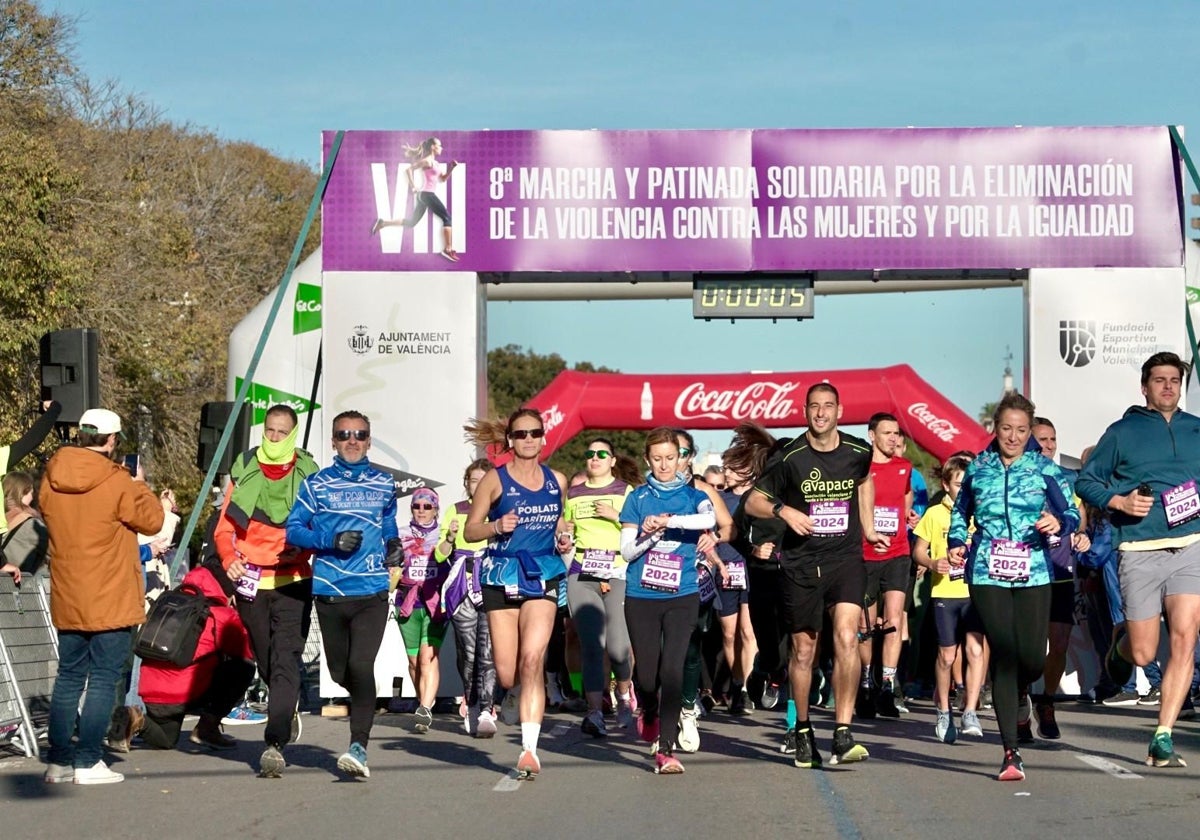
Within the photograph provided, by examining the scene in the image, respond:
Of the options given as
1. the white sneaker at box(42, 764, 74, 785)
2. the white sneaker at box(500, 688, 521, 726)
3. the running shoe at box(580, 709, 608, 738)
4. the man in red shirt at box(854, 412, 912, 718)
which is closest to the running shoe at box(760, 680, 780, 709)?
the man in red shirt at box(854, 412, 912, 718)

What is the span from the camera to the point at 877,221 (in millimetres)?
16203

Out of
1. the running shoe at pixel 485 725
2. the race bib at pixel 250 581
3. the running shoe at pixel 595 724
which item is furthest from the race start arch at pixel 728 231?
the race bib at pixel 250 581

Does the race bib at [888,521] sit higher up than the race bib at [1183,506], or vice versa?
the race bib at [1183,506]

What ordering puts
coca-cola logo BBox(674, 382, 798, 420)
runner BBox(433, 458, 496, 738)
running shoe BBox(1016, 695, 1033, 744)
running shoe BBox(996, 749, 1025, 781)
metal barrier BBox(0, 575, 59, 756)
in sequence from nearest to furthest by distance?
running shoe BBox(996, 749, 1025, 781) < metal barrier BBox(0, 575, 59, 756) < running shoe BBox(1016, 695, 1033, 744) < runner BBox(433, 458, 496, 738) < coca-cola logo BBox(674, 382, 798, 420)

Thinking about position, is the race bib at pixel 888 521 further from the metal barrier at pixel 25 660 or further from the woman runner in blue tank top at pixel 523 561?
the metal barrier at pixel 25 660

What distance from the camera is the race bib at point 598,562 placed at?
13.2 metres

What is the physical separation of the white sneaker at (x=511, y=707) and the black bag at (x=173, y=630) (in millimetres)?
2776

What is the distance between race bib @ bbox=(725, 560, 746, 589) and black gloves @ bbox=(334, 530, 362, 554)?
5.47 metres

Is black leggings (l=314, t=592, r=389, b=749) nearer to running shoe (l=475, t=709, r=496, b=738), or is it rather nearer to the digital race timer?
running shoe (l=475, t=709, r=496, b=738)

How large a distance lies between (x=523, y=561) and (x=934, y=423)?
35.9 feet

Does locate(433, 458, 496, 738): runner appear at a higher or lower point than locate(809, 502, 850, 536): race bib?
lower

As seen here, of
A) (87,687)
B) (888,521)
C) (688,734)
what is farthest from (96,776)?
(888,521)

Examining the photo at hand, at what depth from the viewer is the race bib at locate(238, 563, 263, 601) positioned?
10977mm

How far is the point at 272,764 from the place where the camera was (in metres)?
10.4
